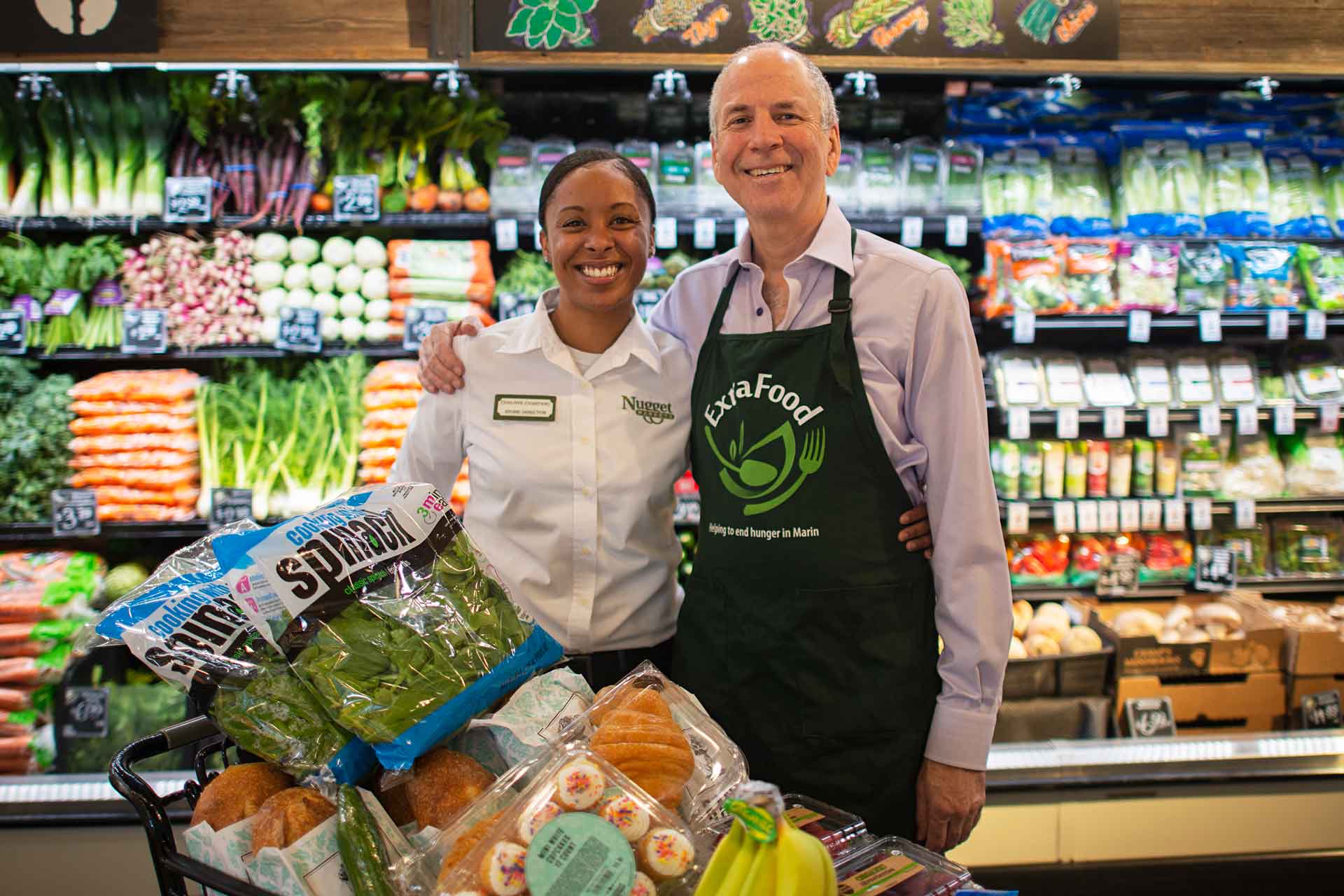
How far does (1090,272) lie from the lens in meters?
3.73

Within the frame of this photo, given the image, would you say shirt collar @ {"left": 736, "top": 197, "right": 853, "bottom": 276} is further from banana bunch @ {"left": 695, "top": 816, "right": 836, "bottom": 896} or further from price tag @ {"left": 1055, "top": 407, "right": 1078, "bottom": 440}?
price tag @ {"left": 1055, "top": 407, "right": 1078, "bottom": 440}

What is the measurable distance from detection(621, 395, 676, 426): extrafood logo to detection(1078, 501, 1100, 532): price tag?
2.47 metres

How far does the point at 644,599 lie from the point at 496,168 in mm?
2358

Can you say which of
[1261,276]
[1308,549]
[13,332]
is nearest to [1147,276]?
[1261,276]

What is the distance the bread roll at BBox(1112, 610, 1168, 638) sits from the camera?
3.49m

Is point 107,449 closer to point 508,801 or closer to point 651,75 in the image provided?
point 651,75

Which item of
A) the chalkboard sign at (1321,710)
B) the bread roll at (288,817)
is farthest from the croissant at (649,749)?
the chalkboard sign at (1321,710)

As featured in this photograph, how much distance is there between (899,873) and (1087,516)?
3.08 metres

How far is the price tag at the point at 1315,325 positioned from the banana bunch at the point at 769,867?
381 cm

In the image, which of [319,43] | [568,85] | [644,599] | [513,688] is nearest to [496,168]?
[568,85]

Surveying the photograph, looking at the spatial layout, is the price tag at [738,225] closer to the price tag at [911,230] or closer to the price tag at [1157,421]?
the price tag at [911,230]

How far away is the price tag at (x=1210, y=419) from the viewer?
12.2ft

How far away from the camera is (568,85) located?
3.92 metres

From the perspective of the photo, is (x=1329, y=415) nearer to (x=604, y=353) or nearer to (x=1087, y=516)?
(x=1087, y=516)
